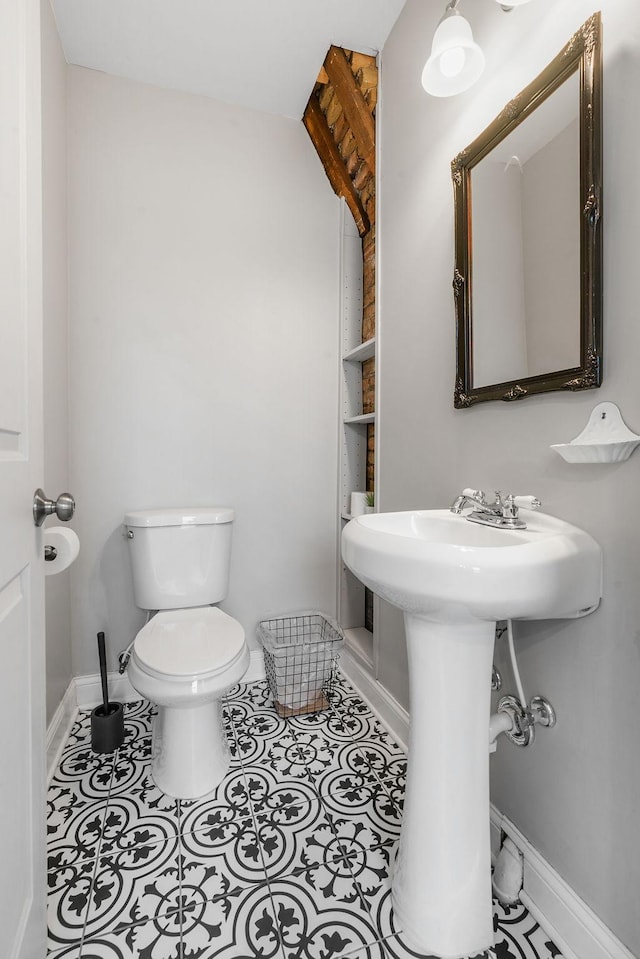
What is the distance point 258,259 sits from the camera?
2.18 metres

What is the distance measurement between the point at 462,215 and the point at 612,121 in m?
0.47

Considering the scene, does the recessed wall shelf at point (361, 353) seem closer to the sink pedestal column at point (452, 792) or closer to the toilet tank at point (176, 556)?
the toilet tank at point (176, 556)

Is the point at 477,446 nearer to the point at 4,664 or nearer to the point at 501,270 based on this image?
the point at 501,270

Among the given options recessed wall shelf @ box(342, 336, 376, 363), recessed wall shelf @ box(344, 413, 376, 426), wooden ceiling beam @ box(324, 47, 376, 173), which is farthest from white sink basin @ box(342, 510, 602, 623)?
wooden ceiling beam @ box(324, 47, 376, 173)

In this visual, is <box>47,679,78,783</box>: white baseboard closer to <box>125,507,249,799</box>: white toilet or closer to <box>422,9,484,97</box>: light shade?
<box>125,507,249,799</box>: white toilet

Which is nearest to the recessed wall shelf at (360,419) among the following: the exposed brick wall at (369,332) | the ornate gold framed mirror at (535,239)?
the exposed brick wall at (369,332)

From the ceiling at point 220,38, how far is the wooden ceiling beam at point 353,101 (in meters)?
0.06

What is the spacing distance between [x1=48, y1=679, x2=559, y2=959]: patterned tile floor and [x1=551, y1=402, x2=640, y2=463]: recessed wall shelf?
3.51ft

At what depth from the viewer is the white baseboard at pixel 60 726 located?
1573 mm

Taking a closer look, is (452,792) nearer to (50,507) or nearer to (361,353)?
(50,507)

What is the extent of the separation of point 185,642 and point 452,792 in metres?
0.92

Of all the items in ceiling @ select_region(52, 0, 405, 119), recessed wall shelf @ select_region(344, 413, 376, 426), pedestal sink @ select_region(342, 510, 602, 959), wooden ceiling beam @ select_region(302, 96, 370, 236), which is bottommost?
pedestal sink @ select_region(342, 510, 602, 959)

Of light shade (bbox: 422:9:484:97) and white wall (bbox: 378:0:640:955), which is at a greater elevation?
light shade (bbox: 422:9:484:97)

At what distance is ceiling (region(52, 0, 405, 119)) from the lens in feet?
5.53
